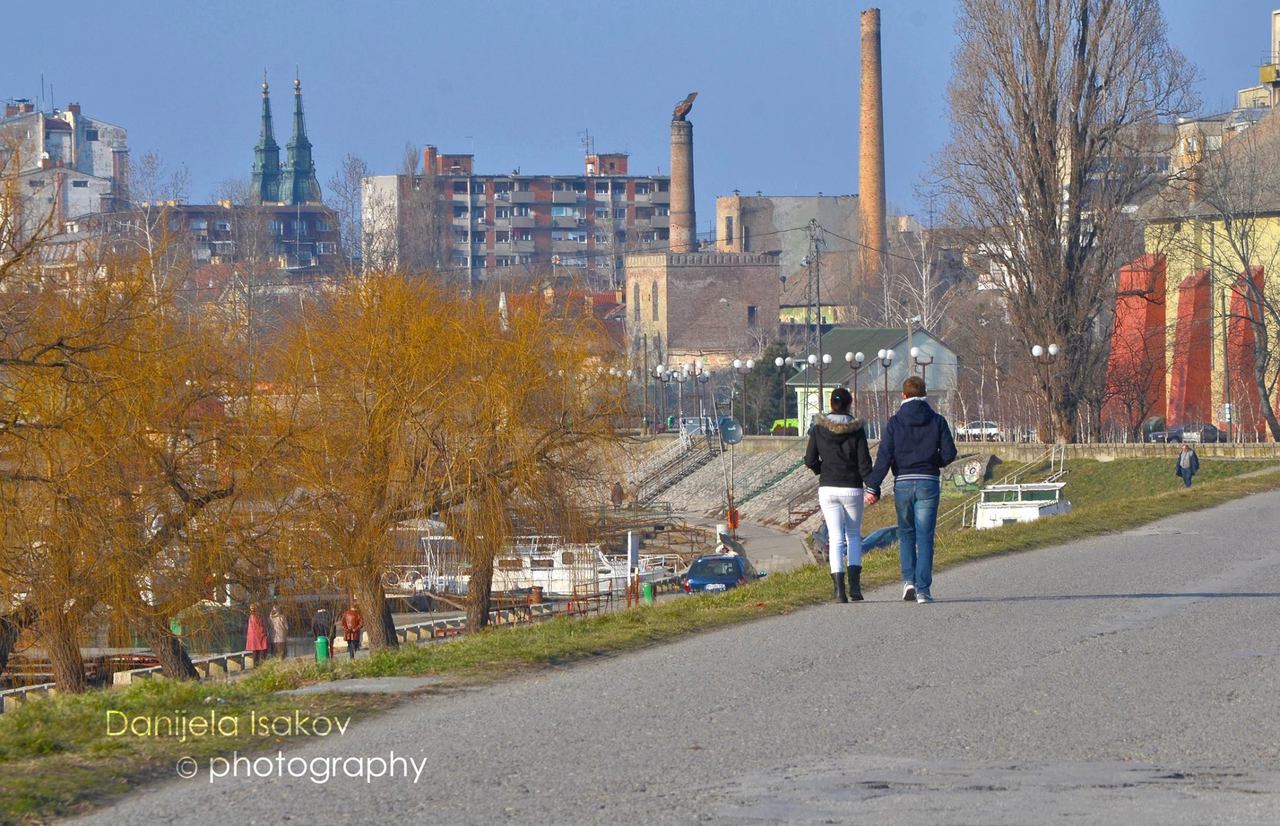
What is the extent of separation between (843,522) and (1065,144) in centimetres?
3922

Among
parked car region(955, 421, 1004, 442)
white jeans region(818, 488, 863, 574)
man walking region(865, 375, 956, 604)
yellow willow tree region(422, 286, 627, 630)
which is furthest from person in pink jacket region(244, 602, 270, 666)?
parked car region(955, 421, 1004, 442)

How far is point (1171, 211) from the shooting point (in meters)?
60.8

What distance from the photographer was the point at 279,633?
91.5ft

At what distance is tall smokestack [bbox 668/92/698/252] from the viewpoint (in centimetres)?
13475

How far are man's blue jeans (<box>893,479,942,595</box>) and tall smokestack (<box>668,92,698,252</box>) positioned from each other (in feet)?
402

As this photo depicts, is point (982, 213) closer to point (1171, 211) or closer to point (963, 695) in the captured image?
point (1171, 211)

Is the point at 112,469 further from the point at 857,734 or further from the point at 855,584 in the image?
the point at 857,734

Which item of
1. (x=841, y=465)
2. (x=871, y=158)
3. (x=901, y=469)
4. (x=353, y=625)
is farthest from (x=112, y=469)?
(x=871, y=158)

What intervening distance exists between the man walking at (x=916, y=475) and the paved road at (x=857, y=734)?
647 mm

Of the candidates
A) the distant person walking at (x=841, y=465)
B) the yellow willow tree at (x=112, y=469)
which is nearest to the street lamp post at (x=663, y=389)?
the yellow willow tree at (x=112, y=469)

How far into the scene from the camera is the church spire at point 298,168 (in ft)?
643

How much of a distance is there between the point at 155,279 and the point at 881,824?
20.9 metres

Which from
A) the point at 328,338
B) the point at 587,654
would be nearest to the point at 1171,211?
the point at 328,338

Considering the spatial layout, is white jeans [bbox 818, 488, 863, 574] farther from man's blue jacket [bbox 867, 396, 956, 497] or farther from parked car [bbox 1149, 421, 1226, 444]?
parked car [bbox 1149, 421, 1226, 444]
